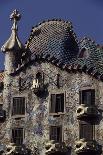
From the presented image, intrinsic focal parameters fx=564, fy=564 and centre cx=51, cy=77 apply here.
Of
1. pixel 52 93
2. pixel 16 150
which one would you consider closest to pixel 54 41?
pixel 52 93

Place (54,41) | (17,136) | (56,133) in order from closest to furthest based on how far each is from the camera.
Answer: (56,133) → (17,136) → (54,41)

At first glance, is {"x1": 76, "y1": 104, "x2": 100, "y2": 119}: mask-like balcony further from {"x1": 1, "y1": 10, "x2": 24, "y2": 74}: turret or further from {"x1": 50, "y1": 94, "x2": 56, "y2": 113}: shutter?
{"x1": 1, "y1": 10, "x2": 24, "y2": 74}: turret

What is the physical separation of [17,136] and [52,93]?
16.8 ft

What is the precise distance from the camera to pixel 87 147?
48375 millimetres

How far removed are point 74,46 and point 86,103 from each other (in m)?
6.90

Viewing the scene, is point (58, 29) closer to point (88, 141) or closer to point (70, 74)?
point (70, 74)

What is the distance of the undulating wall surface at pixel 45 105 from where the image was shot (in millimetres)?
50594

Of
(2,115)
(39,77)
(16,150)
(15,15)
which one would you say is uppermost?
(15,15)

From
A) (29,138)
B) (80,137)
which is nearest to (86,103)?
(80,137)

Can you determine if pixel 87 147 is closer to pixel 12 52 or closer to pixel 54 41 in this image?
pixel 54 41

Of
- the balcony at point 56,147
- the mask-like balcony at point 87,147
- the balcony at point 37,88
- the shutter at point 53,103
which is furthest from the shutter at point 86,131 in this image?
the balcony at point 37,88

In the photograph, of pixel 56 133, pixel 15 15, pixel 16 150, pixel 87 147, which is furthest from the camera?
pixel 15 15

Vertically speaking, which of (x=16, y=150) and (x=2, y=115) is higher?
(x=2, y=115)

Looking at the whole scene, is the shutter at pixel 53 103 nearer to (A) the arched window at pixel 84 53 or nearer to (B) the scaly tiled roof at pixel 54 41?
(B) the scaly tiled roof at pixel 54 41
